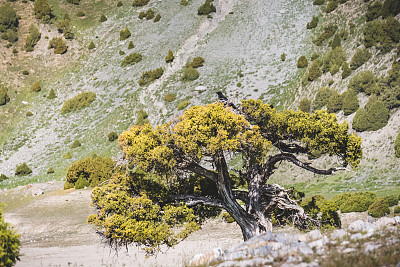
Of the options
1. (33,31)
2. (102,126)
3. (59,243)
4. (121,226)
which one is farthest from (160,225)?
(33,31)

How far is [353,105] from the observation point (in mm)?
48250

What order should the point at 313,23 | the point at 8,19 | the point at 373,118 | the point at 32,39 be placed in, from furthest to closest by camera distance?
1. the point at 8,19
2. the point at 32,39
3. the point at 313,23
4. the point at 373,118

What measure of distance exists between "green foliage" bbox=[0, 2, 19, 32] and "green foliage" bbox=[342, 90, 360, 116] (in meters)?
80.3

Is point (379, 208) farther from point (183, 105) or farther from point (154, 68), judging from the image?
point (154, 68)

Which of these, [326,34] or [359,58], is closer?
[359,58]

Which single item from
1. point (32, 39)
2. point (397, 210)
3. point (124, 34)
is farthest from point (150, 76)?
point (397, 210)

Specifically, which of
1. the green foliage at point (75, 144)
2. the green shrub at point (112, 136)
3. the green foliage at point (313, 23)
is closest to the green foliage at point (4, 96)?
the green foliage at point (75, 144)

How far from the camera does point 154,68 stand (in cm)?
7425

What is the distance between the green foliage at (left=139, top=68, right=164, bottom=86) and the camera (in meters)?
71.5

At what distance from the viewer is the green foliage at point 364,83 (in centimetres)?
4853

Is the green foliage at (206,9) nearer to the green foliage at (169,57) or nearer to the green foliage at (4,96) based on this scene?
the green foliage at (169,57)

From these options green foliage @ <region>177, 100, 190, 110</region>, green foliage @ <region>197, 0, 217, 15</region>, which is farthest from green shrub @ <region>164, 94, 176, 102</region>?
green foliage @ <region>197, 0, 217, 15</region>

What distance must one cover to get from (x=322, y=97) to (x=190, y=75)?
25792mm

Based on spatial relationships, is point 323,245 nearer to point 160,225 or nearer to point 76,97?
point 160,225
